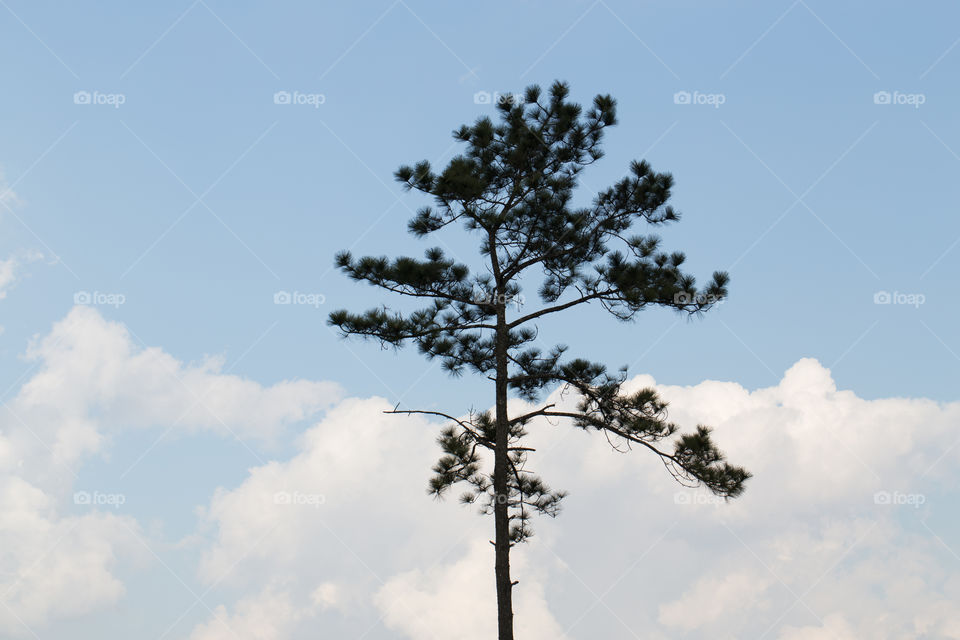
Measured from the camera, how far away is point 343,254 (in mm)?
11852

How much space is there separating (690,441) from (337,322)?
5.06 metres

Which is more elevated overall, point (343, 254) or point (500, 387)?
point (343, 254)

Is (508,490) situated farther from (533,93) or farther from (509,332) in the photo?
(533,93)

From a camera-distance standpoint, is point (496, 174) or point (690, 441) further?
point (496, 174)

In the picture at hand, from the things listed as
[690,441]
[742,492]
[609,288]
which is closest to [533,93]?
[609,288]

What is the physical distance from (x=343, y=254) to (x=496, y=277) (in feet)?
7.15

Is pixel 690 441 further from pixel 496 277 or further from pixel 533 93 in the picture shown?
pixel 533 93

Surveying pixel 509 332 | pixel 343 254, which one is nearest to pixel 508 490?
pixel 509 332

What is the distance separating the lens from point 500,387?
11617 millimetres

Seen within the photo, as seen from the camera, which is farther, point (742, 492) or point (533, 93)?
point (533, 93)

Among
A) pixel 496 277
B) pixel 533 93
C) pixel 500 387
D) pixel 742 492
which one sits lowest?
pixel 742 492

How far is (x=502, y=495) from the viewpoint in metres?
11.1

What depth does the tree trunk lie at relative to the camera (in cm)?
1070

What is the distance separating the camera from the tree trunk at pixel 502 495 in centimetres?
1070
